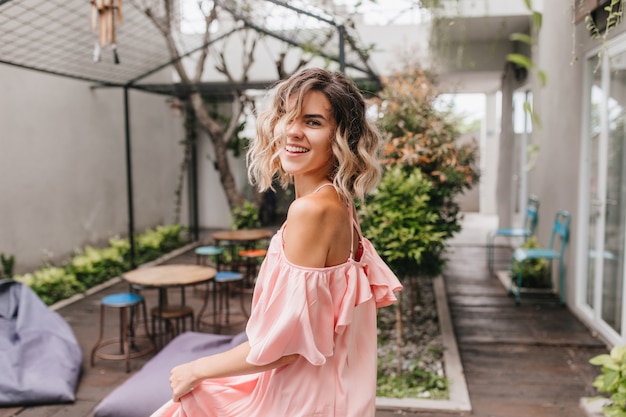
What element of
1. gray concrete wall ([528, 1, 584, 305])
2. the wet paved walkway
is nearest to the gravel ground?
the wet paved walkway

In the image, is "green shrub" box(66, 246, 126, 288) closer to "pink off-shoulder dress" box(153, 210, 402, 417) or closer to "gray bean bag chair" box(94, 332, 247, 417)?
"gray bean bag chair" box(94, 332, 247, 417)

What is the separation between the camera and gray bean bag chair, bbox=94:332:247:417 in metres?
3.33

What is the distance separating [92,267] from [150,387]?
13.5 ft

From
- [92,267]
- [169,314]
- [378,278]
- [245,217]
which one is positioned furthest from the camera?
[245,217]

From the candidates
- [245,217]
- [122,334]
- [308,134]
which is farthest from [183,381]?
[245,217]

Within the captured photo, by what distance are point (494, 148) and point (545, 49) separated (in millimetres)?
8018

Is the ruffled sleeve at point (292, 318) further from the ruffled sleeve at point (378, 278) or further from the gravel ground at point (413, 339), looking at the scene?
the gravel ground at point (413, 339)

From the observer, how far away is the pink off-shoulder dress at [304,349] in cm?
134

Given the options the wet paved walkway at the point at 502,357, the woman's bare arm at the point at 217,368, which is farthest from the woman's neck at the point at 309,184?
the wet paved walkway at the point at 502,357

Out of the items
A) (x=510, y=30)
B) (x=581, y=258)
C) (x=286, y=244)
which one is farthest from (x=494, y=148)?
(x=286, y=244)

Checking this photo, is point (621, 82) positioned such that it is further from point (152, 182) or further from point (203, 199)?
point (203, 199)

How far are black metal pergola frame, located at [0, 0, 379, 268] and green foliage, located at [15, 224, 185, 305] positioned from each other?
41 cm

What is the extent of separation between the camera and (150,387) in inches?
135

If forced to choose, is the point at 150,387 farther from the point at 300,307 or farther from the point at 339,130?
the point at 339,130
